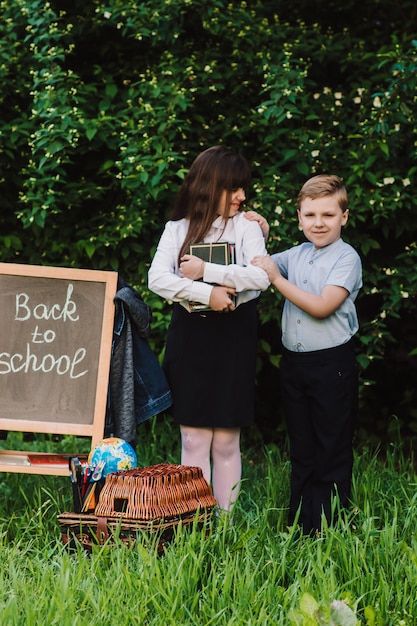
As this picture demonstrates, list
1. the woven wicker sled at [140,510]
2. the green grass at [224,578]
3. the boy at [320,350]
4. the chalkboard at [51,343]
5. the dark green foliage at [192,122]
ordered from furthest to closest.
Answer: the dark green foliage at [192,122] < the chalkboard at [51,343] < the boy at [320,350] < the woven wicker sled at [140,510] < the green grass at [224,578]

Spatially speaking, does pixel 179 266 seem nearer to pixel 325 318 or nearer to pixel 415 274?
pixel 325 318

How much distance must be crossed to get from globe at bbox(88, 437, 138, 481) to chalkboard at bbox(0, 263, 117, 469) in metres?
0.28

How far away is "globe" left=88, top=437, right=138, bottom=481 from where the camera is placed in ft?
10.1

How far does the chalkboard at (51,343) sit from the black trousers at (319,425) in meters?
0.79

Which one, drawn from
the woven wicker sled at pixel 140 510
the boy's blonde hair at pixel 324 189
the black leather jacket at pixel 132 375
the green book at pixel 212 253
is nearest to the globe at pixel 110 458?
the woven wicker sled at pixel 140 510

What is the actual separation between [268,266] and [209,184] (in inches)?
16.1

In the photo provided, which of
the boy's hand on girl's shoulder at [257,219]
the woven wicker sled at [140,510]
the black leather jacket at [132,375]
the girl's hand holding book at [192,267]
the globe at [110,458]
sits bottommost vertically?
the woven wicker sled at [140,510]

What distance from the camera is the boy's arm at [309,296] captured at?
124 inches

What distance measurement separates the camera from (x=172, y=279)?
3148 mm

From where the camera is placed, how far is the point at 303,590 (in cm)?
255

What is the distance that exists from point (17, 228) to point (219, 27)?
1.67 m

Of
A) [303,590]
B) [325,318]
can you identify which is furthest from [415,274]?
[303,590]

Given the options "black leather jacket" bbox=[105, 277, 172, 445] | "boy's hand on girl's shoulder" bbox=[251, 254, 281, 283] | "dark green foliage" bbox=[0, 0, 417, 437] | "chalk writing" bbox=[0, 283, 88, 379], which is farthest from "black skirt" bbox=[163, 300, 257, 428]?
"dark green foliage" bbox=[0, 0, 417, 437]

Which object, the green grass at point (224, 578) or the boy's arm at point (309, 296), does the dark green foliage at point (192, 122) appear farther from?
the green grass at point (224, 578)
